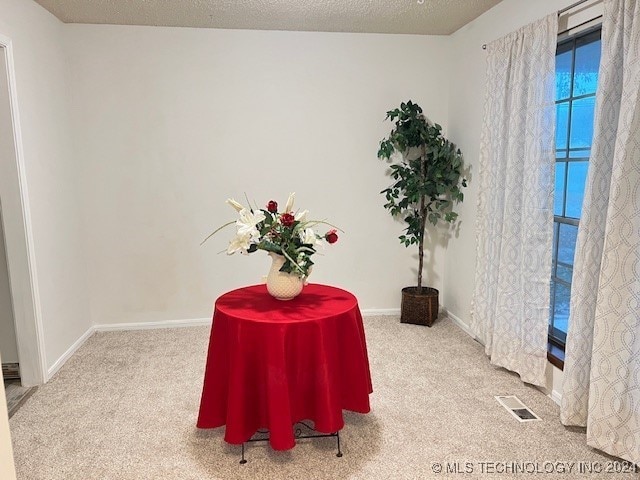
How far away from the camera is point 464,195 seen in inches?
155

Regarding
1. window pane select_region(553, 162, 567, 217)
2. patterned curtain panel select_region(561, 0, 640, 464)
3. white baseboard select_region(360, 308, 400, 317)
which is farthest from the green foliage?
patterned curtain panel select_region(561, 0, 640, 464)

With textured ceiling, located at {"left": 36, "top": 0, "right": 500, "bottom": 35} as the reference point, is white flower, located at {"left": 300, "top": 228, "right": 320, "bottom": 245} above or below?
below

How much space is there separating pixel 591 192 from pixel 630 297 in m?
0.52

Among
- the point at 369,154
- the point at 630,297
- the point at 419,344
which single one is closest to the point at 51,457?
the point at 419,344

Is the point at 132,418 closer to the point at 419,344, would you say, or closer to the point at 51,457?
the point at 51,457

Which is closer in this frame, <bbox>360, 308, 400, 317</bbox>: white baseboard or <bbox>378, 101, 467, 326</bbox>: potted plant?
<bbox>378, 101, 467, 326</bbox>: potted plant

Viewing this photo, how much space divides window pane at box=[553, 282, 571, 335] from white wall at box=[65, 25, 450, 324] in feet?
5.37

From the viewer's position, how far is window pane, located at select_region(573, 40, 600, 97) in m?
2.65

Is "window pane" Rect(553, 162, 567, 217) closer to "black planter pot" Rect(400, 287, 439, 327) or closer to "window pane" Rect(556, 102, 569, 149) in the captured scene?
"window pane" Rect(556, 102, 569, 149)

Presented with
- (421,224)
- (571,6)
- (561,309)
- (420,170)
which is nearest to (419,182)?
(420,170)

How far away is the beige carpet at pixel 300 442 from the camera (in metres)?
2.21

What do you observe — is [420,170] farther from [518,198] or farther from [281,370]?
[281,370]

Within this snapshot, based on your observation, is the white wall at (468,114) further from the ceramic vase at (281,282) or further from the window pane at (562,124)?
the ceramic vase at (281,282)

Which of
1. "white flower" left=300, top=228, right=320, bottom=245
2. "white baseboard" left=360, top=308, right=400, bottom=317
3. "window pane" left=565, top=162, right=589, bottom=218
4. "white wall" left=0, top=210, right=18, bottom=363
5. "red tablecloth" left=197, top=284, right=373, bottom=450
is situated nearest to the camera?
"red tablecloth" left=197, top=284, right=373, bottom=450
